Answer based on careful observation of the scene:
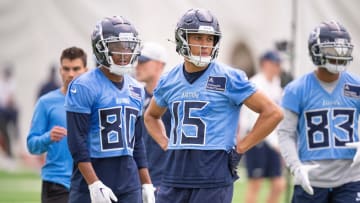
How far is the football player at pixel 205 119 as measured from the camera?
21.1ft

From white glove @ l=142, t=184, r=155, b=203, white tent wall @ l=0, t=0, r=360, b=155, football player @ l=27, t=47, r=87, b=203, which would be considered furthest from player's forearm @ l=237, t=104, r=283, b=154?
white tent wall @ l=0, t=0, r=360, b=155

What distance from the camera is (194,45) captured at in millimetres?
6594

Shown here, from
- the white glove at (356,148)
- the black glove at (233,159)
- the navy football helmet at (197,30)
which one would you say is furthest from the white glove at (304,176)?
the navy football helmet at (197,30)

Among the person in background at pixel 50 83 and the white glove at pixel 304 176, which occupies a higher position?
the white glove at pixel 304 176

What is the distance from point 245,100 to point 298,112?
1110 millimetres

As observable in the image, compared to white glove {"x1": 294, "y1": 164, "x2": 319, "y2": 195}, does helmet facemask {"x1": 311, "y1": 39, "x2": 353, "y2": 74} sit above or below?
above

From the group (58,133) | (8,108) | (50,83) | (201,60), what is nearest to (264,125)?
(201,60)

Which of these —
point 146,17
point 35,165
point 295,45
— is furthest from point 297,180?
point 35,165

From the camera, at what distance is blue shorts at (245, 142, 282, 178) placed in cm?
1202

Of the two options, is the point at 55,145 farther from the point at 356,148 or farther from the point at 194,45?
the point at 356,148

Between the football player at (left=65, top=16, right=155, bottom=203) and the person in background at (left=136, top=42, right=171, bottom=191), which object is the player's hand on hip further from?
the football player at (left=65, top=16, right=155, bottom=203)

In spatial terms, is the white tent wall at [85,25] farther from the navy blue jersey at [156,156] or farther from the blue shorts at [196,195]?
the blue shorts at [196,195]

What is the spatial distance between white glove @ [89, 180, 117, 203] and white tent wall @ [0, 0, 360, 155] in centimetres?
1035

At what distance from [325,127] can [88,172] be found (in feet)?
6.27
